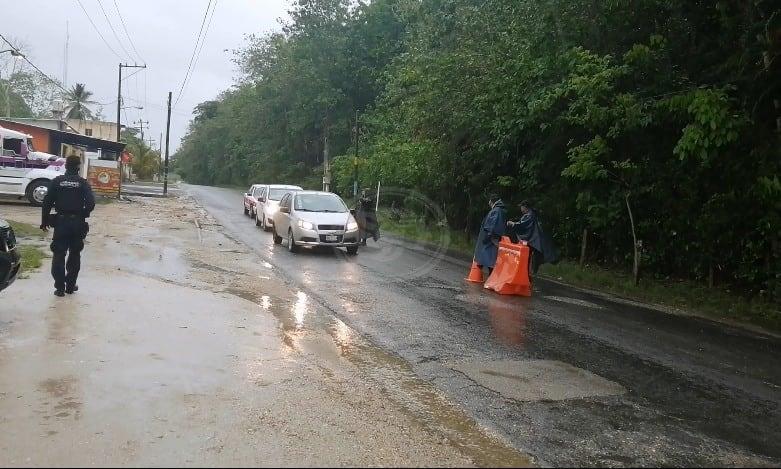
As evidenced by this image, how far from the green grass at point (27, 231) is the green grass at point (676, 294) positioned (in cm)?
1188

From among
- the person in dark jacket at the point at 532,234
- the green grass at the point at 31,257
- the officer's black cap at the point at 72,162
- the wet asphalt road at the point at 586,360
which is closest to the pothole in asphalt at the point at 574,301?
the wet asphalt road at the point at 586,360

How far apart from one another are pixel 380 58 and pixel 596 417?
44337mm

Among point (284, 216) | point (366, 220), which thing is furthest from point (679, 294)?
point (284, 216)

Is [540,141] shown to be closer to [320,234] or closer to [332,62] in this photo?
[320,234]

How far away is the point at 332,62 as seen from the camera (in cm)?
4844

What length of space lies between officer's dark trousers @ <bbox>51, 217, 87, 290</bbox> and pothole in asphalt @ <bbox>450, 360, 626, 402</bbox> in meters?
5.19

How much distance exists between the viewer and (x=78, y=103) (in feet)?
265

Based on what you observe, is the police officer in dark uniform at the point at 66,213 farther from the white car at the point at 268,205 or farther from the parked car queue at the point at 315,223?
the white car at the point at 268,205

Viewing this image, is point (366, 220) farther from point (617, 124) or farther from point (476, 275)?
point (617, 124)

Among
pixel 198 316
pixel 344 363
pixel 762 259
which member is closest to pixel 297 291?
pixel 198 316

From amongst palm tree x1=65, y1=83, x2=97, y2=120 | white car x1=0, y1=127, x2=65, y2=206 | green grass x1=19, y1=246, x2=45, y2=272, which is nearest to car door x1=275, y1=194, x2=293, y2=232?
green grass x1=19, y1=246, x2=45, y2=272

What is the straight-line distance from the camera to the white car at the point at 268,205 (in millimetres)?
22562

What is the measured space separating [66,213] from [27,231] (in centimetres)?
876

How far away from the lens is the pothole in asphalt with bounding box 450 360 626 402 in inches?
230
